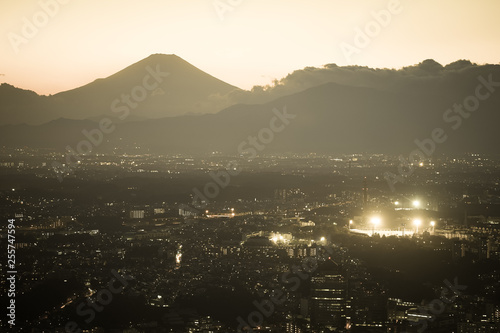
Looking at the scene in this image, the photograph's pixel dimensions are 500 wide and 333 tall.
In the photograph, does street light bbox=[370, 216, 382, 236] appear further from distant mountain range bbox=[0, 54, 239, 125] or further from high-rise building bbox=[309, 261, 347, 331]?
distant mountain range bbox=[0, 54, 239, 125]

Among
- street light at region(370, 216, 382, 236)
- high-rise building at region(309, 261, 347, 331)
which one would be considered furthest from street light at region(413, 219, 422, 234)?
high-rise building at region(309, 261, 347, 331)

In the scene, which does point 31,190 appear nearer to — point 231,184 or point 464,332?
point 231,184

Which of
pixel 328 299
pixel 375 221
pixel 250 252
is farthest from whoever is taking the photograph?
pixel 375 221

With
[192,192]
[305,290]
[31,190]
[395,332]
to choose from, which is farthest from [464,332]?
[192,192]

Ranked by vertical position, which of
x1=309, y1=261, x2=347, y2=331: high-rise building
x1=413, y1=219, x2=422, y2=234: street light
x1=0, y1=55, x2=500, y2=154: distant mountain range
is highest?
x1=0, y1=55, x2=500, y2=154: distant mountain range

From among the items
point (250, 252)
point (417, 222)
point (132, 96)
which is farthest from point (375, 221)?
point (132, 96)

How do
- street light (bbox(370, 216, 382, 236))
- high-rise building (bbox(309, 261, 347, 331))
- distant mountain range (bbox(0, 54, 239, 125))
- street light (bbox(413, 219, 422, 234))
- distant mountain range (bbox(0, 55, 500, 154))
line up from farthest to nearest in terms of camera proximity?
distant mountain range (bbox(0, 55, 500, 154)) < distant mountain range (bbox(0, 54, 239, 125)) < street light (bbox(370, 216, 382, 236)) < street light (bbox(413, 219, 422, 234)) < high-rise building (bbox(309, 261, 347, 331))

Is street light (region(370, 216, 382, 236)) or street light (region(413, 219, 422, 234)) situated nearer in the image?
street light (region(413, 219, 422, 234))

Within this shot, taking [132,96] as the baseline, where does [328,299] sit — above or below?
below

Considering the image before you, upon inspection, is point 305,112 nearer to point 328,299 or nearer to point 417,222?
point 417,222
